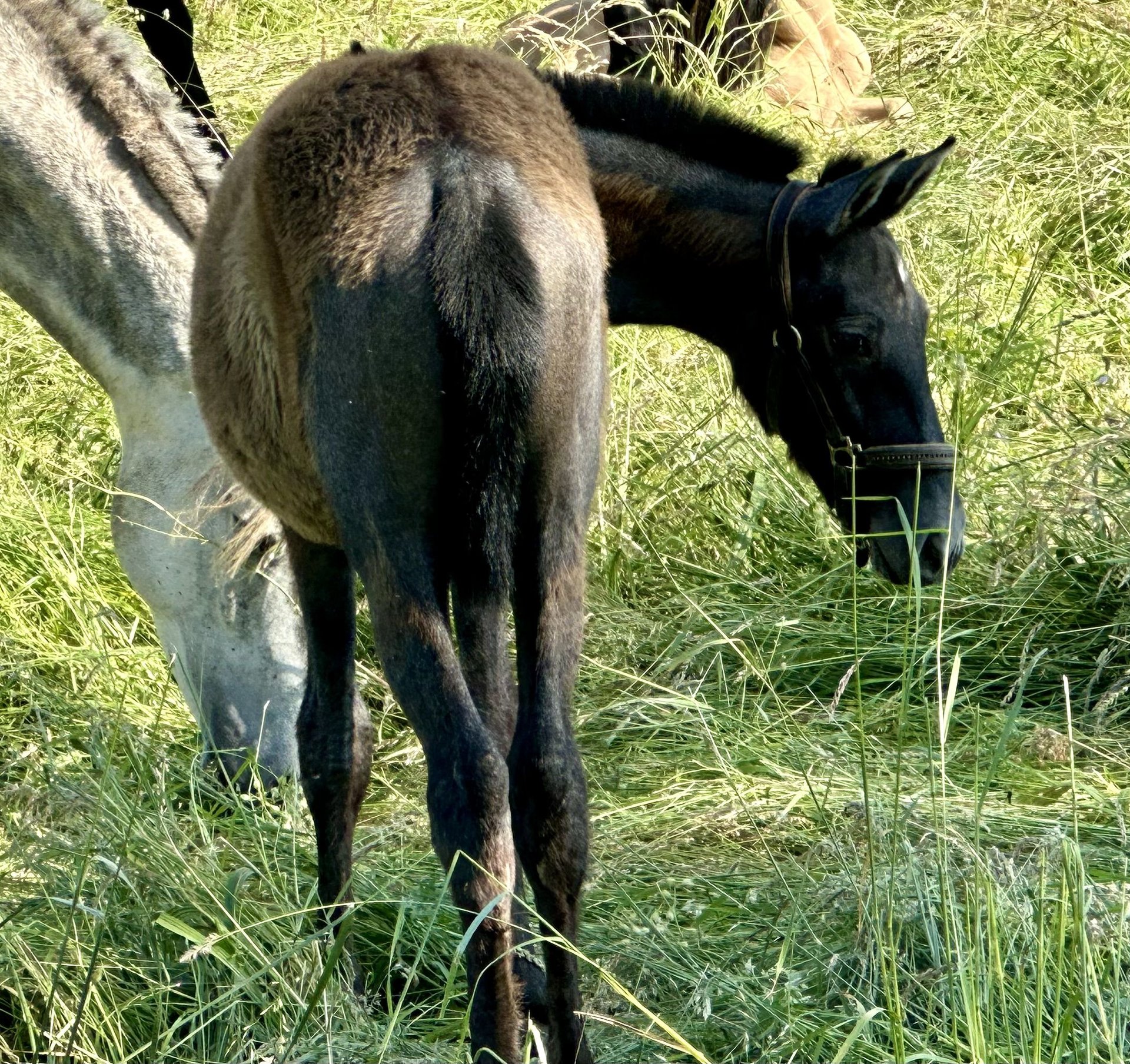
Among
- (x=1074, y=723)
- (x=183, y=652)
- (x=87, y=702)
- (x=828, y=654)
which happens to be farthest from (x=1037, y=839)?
(x=87, y=702)

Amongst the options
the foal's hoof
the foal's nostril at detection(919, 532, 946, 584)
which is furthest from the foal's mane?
the foal's hoof

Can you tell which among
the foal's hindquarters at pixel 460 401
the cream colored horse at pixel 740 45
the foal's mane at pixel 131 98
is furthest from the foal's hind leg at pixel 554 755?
the cream colored horse at pixel 740 45

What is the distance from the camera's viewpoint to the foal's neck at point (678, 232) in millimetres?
3449

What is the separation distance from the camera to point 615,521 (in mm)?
4988

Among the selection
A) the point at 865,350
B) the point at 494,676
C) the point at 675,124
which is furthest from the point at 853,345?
the point at 494,676

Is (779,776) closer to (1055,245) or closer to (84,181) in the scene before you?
(84,181)

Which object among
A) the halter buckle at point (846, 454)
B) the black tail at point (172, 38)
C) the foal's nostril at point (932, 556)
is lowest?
the foal's nostril at point (932, 556)

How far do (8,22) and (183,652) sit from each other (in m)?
1.74

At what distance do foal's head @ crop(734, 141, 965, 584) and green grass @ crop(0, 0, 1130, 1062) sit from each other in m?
0.21

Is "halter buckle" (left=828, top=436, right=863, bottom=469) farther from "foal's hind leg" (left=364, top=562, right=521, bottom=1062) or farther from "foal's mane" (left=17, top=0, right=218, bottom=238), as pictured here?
"foal's mane" (left=17, top=0, right=218, bottom=238)

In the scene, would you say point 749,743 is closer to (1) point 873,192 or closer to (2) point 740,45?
(1) point 873,192

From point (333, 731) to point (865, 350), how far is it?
1451 mm

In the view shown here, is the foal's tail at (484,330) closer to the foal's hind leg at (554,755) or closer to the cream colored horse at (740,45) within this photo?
the foal's hind leg at (554,755)

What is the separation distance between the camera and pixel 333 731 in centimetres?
309
